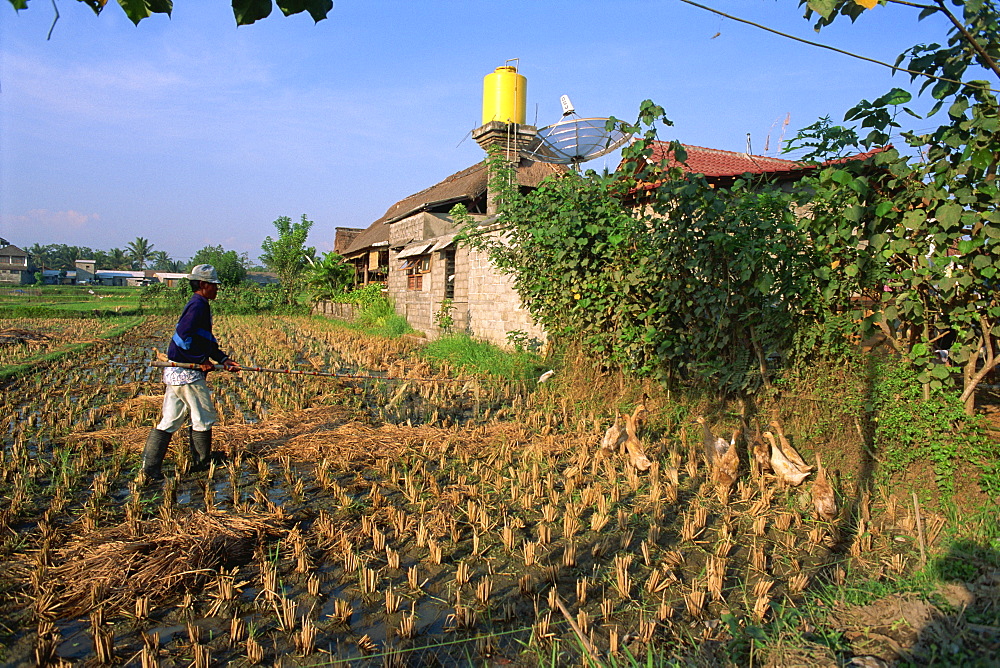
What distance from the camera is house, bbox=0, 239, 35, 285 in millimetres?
65312

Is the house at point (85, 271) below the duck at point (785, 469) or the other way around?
the other way around

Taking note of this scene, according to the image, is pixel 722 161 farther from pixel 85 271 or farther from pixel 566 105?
pixel 85 271

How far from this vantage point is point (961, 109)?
3934 millimetres

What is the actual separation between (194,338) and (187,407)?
0.60 metres

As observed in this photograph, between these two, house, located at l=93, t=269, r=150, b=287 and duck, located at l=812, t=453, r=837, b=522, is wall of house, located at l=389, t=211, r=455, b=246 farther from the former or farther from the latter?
house, located at l=93, t=269, r=150, b=287

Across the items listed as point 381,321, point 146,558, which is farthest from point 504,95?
point 146,558

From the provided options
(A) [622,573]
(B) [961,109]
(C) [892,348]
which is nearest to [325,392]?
(A) [622,573]

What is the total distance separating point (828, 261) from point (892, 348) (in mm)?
826

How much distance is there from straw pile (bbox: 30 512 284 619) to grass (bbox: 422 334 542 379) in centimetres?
546

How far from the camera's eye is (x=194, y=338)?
17.4 feet

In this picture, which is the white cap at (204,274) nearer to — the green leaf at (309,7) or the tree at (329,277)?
the green leaf at (309,7)

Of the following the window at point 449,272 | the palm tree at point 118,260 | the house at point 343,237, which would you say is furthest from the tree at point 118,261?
the window at point 449,272

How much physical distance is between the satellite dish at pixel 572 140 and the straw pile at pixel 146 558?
27.7ft

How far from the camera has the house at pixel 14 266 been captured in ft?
214
